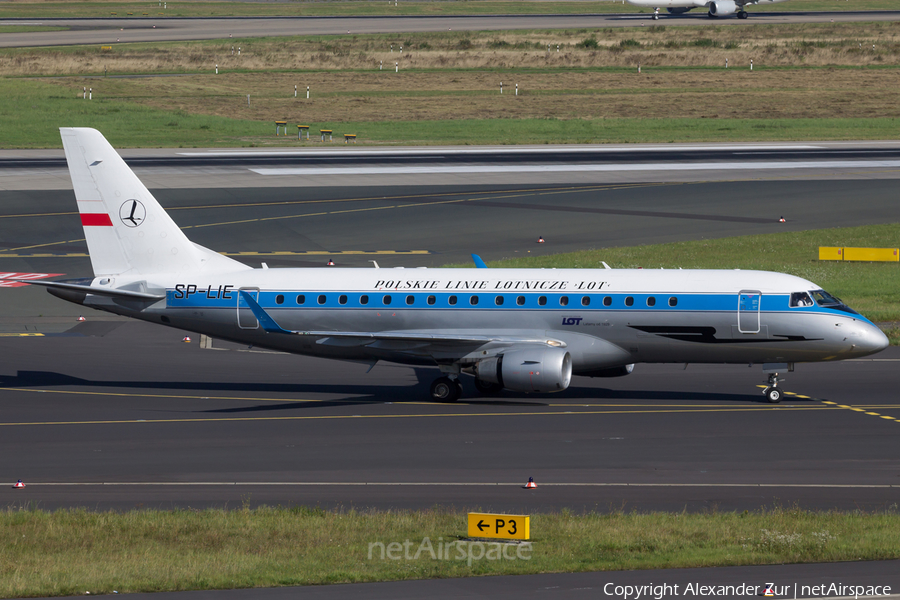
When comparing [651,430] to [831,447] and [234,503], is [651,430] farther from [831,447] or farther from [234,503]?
[234,503]

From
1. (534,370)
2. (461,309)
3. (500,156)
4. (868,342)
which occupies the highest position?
(500,156)

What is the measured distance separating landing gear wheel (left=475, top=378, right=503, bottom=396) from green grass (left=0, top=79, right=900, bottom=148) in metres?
68.3

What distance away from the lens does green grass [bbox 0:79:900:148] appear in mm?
105375

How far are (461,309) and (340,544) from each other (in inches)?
607

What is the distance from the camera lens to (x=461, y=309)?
36.5 metres

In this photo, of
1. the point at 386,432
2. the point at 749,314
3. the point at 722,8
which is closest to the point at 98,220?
the point at 386,432

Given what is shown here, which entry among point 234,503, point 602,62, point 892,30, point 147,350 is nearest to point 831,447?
point 234,503

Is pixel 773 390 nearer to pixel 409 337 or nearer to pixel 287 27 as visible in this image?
pixel 409 337

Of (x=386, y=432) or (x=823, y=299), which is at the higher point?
(x=823, y=299)

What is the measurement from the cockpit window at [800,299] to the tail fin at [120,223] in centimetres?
1806

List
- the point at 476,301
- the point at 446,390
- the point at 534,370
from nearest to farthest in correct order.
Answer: the point at 534,370 → the point at 446,390 → the point at 476,301

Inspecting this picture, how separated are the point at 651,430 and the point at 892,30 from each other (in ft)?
513

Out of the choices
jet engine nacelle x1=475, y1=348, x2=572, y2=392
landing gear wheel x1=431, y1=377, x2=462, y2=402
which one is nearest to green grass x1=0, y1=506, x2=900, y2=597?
jet engine nacelle x1=475, y1=348, x2=572, y2=392

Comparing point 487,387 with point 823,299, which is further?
point 487,387
